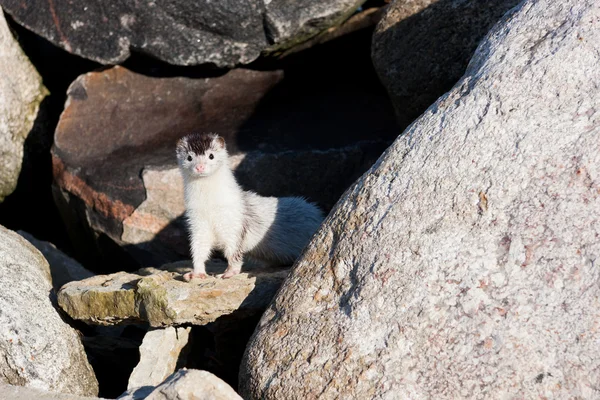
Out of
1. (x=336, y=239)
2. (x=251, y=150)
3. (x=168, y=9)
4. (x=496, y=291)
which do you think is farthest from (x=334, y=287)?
(x=168, y=9)

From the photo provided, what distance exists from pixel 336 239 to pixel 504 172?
1108mm

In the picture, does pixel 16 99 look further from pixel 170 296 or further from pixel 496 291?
pixel 496 291

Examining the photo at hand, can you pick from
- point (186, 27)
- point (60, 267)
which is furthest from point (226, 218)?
point (186, 27)

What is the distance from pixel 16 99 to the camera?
8859mm

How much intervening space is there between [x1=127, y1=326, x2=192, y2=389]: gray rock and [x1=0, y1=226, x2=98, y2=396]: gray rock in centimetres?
50

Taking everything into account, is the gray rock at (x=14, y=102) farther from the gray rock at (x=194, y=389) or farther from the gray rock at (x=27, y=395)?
the gray rock at (x=194, y=389)

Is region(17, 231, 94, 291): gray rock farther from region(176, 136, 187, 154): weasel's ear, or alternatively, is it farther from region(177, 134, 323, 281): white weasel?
region(176, 136, 187, 154): weasel's ear

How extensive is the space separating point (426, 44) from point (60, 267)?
3936 millimetres

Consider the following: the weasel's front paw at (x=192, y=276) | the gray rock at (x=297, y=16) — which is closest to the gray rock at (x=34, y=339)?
the weasel's front paw at (x=192, y=276)

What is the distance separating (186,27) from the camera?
8016 mm

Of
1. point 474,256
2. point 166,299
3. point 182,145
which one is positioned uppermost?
point 182,145

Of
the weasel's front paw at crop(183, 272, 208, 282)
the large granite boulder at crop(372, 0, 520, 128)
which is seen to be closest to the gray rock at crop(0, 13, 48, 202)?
the weasel's front paw at crop(183, 272, 208, 282)

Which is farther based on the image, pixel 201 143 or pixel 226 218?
pixel 226 218

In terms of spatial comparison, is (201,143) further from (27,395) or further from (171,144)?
(27,395)
